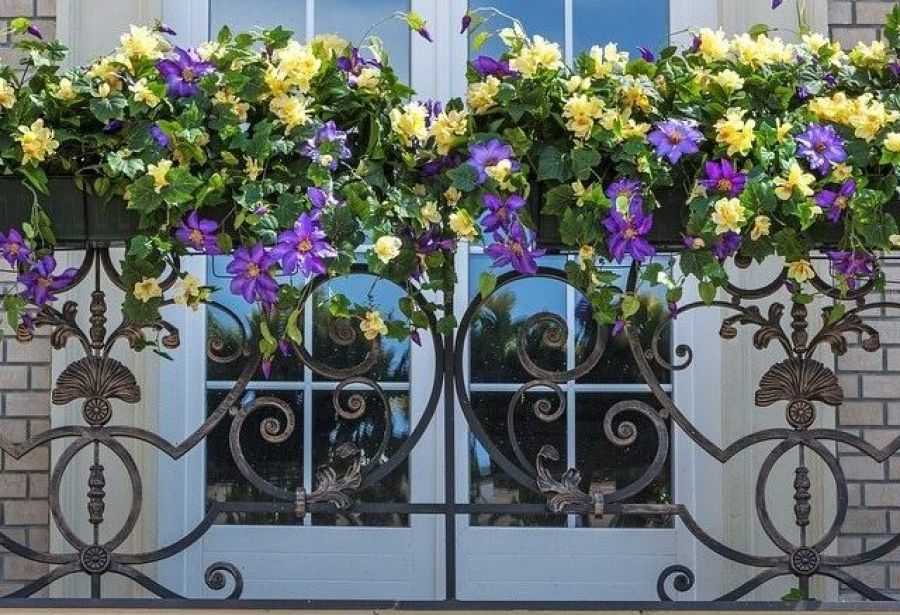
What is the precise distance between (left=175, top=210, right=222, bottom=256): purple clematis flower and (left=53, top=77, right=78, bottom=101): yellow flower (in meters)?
0.28

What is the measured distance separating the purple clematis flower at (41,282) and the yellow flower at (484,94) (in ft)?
2.35

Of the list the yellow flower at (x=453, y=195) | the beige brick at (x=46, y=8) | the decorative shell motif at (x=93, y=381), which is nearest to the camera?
the yellow flower at (x=453, y=195)

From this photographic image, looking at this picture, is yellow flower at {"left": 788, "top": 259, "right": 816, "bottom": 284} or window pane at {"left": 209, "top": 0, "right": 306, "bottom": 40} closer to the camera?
yellow flower at {"left": 788, "top": 259, "right": 816, "bottom": 284}

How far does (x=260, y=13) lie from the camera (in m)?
3.38

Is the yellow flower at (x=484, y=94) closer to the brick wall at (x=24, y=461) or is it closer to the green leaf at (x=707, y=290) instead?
the green leaf at (x=707, y=290)

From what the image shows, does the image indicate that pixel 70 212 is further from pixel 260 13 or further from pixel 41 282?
pixel 260 13

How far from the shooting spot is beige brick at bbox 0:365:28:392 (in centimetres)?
315

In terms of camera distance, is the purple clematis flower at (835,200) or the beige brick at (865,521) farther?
the beige brick at (865,521)

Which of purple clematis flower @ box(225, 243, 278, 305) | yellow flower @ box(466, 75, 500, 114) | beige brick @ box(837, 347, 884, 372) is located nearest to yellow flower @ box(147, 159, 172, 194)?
purple clematis flower @ box(225, 243, 278, 305)

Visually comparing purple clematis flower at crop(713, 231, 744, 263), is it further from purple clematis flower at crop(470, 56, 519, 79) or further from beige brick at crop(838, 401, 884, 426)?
beige brick at crop(838, 401, 884, 426)

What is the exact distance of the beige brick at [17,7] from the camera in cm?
322

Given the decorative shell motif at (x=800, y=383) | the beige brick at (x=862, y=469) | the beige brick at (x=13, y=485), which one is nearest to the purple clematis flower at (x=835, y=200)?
the decorative shell motif at (x=800, y=383)

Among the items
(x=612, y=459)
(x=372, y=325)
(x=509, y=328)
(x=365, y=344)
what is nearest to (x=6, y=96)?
(x=372, y=325)

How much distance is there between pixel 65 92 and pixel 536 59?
0.76 metres
